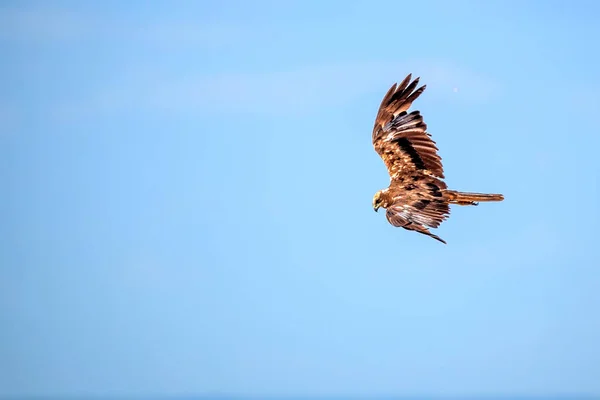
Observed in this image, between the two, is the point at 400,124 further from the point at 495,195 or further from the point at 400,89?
the point at 495,195

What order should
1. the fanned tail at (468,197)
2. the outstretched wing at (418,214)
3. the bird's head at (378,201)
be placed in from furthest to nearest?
the bird's head at (378,201), the fanned tail at (468,197), the outstretched wing at (418,214)

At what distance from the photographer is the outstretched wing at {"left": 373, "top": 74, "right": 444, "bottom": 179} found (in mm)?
27781

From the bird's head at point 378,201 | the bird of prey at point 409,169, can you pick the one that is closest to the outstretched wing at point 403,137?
the bird of prey at point 409,169

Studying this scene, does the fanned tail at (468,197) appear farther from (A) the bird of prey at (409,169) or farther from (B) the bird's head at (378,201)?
(B) the bird's head at (378,201)

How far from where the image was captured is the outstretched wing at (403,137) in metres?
27.8

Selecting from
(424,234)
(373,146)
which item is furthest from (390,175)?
(424,234)

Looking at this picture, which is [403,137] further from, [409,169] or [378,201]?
[378,201]

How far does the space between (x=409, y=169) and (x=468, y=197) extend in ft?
5.63

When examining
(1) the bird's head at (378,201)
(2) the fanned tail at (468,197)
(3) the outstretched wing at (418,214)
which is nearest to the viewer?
(3) the outstretched wing at (418,214)

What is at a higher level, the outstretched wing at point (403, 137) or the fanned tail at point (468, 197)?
the outstretched wing at point (403, 137)

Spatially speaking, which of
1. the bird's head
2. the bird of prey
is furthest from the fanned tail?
the bird's head

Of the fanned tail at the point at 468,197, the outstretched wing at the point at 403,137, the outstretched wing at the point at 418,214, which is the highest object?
the outstretched wing at the point at 403,137

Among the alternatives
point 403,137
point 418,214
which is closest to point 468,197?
point 418,214

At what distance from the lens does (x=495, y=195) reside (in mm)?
27000
